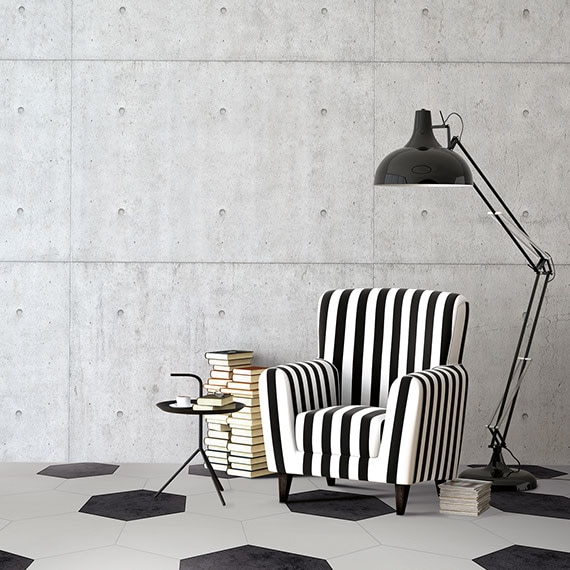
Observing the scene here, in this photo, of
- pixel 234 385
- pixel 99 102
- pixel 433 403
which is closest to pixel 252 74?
pixel 99 102

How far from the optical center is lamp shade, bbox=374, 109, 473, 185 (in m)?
3.98

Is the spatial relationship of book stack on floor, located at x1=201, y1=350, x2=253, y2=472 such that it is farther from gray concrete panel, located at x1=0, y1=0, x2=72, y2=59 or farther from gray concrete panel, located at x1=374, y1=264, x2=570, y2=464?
gray concrete panel, located at x1=0, y1=0, x2=72, y2=59

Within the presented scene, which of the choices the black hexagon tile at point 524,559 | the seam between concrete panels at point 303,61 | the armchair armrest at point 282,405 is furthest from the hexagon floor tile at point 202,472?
the seam between concrete panels at point 303,61

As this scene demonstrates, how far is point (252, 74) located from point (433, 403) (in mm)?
2354

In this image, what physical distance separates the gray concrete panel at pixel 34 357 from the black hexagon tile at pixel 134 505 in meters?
1.09

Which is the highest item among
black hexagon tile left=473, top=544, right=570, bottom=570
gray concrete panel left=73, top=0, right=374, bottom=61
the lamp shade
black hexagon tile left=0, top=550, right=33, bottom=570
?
gray concrete panel left=73, top=0, right=374, bottom=61

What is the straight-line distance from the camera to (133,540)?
3.47 metres

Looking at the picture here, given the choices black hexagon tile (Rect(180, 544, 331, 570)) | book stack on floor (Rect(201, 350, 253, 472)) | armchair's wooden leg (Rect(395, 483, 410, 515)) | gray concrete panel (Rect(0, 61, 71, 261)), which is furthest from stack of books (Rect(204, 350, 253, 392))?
black hexagon tile (Rect(180, 544, 331, 570))

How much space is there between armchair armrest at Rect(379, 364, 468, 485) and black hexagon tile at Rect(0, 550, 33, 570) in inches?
61.5

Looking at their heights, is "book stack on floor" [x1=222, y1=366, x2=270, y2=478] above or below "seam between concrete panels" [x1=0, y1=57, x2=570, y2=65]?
below

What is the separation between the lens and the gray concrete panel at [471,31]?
519 cm

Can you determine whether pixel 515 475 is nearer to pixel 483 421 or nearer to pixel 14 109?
pixel 483 421

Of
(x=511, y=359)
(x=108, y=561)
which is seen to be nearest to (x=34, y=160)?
(x=108, y=561)

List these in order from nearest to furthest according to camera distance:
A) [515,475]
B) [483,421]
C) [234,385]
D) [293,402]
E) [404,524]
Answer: [404,524], [293,402], [515,475], [234,385], [483,421]
